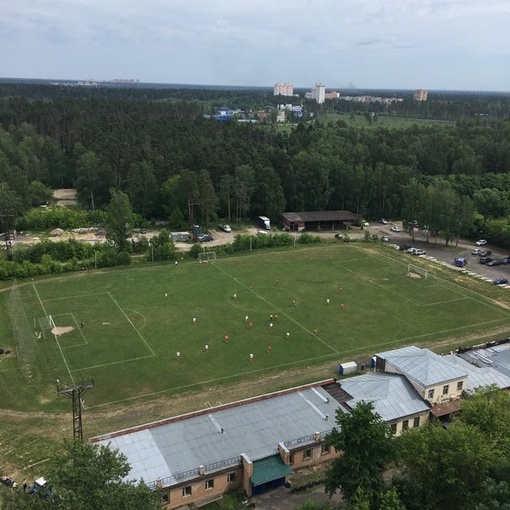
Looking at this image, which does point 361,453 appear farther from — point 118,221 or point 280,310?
point 118,221

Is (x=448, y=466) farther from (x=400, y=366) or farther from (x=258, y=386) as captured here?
(x=258, y=386)

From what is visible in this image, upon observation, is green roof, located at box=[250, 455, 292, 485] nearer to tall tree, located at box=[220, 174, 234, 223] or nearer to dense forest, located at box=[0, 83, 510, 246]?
dense forest, located at box=[0, 83, 510, 246]

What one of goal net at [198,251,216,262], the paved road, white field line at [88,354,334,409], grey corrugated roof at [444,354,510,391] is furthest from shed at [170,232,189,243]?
grey corrugated roof at [444,354,510,391]

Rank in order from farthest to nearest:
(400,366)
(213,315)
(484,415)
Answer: (213,315) < (400,366) < (484,415)

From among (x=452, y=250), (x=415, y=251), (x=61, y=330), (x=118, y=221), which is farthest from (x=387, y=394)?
(x=452, y=250)

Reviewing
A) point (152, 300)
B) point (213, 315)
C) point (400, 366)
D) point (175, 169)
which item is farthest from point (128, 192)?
point (400, 366)

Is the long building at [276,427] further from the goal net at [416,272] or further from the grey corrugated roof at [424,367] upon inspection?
the goal net at [416,272]
